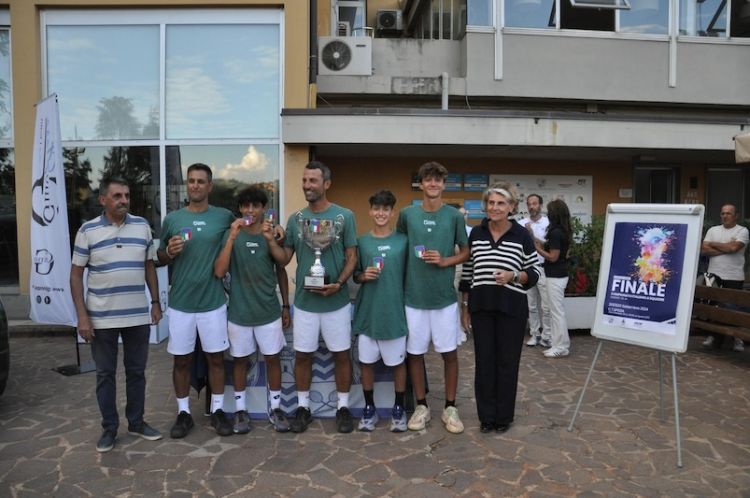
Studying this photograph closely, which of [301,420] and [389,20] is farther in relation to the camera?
[389,20]

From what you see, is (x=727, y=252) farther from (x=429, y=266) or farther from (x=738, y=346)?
(x=429, y=266)

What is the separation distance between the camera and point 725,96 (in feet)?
40.8

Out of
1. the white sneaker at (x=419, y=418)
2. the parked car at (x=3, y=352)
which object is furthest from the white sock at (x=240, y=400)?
the parked car at (x=3, y=352)

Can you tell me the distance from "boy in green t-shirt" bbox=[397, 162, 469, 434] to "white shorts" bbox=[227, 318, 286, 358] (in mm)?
1073

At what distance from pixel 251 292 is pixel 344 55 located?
8615mm

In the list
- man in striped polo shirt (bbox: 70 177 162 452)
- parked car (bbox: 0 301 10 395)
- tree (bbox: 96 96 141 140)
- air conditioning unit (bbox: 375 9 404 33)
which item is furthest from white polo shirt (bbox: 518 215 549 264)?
air conditioning unit (bbox: 375 9 404 33)

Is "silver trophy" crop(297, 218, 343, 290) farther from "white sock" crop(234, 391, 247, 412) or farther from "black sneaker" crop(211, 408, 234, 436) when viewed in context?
"black sneaker" crop(211, 408, 234, 436)

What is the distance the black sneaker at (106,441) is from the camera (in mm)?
4098

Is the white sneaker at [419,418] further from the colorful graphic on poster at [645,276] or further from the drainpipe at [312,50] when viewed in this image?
the drainpipe at [312,50]

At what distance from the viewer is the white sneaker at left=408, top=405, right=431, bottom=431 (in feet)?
14.7

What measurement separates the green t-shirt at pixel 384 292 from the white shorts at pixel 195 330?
42.1 inches

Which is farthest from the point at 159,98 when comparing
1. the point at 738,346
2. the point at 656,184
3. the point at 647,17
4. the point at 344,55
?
the point at 656,184

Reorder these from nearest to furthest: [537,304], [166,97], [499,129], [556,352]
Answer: [556,352] → [537,304] → [166,97] → [499,129]

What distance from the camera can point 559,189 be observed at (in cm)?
1180
